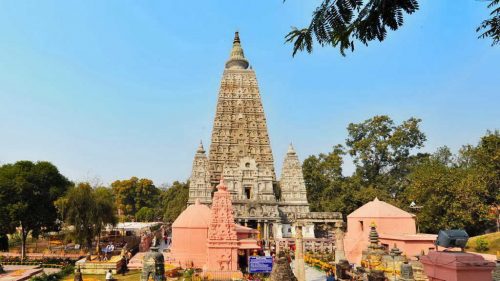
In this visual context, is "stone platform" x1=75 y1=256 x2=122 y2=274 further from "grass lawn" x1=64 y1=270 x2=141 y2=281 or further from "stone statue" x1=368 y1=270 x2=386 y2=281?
"stone statue" x1=368 y1=270 x2=386 y2=281

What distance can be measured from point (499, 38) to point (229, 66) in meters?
51.6

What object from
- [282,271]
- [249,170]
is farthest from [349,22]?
[249,170]

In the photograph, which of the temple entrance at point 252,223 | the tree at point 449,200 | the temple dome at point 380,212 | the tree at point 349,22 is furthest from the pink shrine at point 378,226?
the tree at point 349,22

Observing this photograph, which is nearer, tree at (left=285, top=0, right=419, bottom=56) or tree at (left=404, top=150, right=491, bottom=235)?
tree at (left=285, top=0, right=419, bottom=56)

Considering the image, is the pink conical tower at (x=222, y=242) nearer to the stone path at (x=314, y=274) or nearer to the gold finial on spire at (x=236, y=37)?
the stone path at (x=314, y=274)

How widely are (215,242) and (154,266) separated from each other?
4.32m

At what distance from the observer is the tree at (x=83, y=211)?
25.6 meters

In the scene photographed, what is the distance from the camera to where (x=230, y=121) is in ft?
161

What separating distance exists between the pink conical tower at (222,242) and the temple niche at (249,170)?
65.8ft

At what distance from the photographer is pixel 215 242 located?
18688 millimetres

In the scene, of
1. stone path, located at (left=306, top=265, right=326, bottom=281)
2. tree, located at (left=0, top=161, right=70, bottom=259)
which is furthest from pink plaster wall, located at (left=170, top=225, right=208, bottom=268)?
tree, located at (left=0, top=161, right=70, bottom=259)

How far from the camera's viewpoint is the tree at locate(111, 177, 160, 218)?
2874 inches

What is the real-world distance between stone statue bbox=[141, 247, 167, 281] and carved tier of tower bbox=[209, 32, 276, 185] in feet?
97.8

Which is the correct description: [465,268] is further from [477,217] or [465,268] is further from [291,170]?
[291,170]
